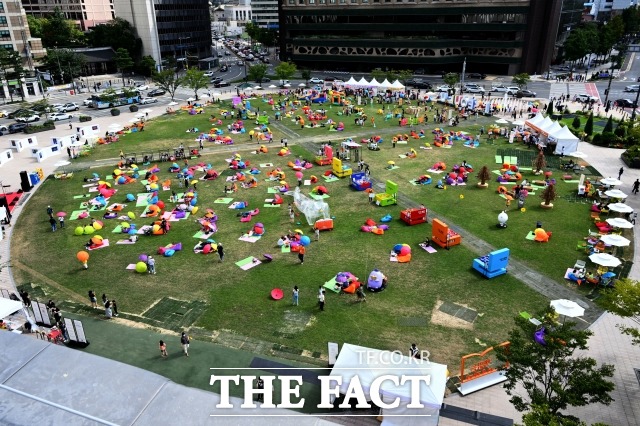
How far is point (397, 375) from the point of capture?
17406mm

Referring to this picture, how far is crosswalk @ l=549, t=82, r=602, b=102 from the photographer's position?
76875 millimetres

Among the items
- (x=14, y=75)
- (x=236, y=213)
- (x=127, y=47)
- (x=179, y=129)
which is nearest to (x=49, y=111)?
(x=14, y=75)

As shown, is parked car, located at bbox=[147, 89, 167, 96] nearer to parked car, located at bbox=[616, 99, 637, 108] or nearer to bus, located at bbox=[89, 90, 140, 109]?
bus, located at bbox=[89, 90, 140, 109]

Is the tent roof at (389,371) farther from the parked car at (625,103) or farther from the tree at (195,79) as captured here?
the tree at (195,79)

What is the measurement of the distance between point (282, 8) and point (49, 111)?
5874cm

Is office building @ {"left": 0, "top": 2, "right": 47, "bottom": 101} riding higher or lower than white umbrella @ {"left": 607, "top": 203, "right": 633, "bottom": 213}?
higher

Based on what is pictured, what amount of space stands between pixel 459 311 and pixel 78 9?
14467 centimetres

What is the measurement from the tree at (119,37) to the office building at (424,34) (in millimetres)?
34651

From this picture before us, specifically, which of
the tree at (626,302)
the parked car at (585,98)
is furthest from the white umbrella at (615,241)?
the parked car at (585,98)

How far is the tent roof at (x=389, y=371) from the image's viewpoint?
55.1ft

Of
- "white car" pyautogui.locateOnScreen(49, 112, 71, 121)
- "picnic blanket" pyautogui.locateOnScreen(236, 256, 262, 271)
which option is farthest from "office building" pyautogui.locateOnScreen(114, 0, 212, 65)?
"picnic blanket" pyautogui.locateOnScreen(236, 256, 262, 271)

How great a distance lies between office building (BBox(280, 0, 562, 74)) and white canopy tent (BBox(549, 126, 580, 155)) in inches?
2013

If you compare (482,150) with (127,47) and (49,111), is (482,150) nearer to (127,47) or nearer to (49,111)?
(49,111)

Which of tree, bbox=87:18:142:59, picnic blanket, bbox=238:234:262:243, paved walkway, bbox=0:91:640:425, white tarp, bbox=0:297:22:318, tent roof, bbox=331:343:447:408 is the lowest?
paved walkway, bbox=0:91:640:425
